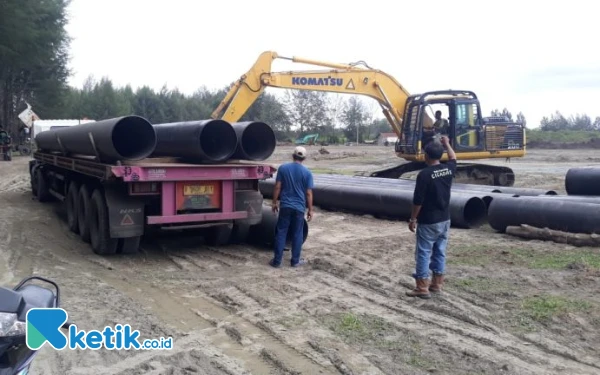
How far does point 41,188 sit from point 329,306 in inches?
448

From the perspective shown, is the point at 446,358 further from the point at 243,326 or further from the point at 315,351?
the point at 243,326

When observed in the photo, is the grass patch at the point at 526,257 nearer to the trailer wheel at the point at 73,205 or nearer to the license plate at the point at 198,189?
the license plate at the point at 198,189

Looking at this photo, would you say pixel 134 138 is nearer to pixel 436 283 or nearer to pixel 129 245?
pixel 129 245

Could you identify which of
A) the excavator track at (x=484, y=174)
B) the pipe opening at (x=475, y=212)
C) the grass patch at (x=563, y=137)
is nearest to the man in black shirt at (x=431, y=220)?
the pipe opening at (x=475, y=212)

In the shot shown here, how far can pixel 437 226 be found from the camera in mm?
6754

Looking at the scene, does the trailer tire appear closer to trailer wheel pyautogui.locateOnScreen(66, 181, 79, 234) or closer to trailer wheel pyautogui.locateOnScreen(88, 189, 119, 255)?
trailer wheel pyautogui.locateOnScreen(66, 181, 79, 234)

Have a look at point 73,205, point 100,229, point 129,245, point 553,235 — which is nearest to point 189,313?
point 129,245

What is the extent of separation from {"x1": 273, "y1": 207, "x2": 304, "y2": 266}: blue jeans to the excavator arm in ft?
27.3

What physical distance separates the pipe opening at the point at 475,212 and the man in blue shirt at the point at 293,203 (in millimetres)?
4336

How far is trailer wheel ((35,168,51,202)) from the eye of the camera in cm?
1529

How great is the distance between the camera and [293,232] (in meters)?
8.45

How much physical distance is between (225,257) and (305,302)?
8.81 feet

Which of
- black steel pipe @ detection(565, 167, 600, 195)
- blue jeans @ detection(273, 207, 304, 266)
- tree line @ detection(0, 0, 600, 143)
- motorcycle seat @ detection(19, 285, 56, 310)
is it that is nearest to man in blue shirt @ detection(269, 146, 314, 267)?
blue jeans @ detection(273, 207, 304, 266)

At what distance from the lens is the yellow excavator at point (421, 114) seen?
1758cm
